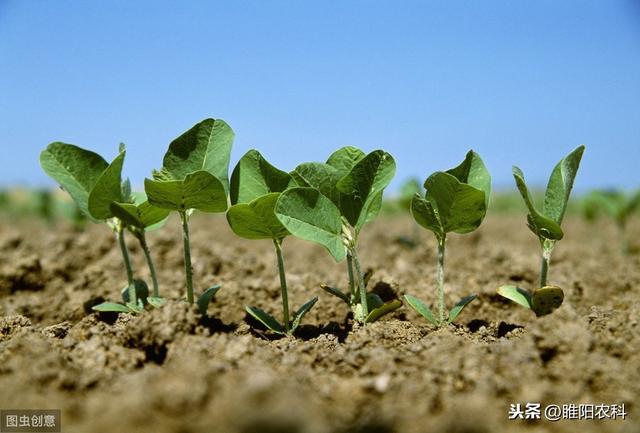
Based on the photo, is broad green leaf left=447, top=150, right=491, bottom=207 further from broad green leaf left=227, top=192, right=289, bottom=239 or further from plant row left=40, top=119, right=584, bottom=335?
broad green leaf left=227, top=192, right=289, bottom=239

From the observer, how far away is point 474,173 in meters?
2.39

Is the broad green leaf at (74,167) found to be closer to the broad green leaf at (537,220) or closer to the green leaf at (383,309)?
the green leaf at (383,309)

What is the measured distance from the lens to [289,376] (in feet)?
6.08

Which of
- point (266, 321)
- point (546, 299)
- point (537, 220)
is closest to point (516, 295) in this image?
point (546, 299)

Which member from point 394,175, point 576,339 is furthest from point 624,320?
point 394,175

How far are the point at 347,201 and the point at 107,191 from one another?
100cm

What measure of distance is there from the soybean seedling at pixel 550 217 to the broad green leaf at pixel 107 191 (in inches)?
62.5

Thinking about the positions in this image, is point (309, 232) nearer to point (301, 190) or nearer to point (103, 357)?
point (301, 190)

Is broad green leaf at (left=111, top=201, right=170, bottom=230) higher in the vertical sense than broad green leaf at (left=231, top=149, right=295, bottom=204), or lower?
lower

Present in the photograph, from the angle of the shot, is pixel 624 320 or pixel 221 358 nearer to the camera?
pixel 221 358

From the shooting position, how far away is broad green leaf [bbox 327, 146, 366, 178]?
2.46 m

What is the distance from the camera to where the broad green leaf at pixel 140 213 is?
7.78 feet

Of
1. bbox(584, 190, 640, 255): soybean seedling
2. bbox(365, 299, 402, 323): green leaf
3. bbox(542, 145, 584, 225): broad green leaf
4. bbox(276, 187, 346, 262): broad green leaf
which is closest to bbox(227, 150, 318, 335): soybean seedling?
bbox(276, 187, 346, 262): broad green leaf

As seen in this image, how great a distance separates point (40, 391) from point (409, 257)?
4.14 meters
